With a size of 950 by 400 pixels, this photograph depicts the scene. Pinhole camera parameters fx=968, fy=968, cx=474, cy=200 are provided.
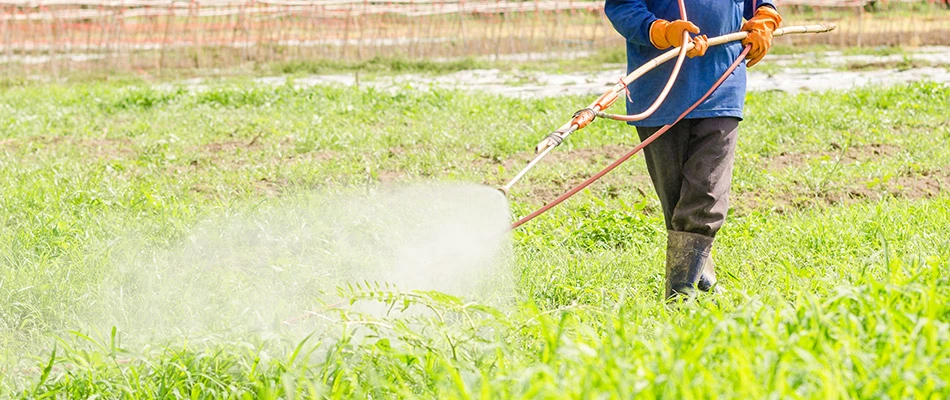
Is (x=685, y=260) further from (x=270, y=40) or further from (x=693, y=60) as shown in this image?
(x=270, y=40)

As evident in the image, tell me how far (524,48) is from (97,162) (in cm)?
1405

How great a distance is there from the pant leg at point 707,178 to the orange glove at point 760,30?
0.29m

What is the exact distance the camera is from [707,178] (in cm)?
378

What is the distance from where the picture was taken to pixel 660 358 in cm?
215

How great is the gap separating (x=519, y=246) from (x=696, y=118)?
1183 mm

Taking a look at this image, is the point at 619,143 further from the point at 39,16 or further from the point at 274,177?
the point at 39,16

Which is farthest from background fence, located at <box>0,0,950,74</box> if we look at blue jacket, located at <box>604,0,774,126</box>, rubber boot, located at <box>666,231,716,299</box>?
rubber boot, located at <box>666,231,716,299</box>

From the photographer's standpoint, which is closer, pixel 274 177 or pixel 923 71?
pixel 274 177

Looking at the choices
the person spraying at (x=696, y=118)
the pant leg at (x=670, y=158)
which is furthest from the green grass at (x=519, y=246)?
the pant leg at (x=670, y=158)

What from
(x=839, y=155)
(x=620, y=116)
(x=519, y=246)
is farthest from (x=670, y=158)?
(x=839, y=155)

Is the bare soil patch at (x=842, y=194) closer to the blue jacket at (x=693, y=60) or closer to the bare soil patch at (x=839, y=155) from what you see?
the bare soil patch at (x=839, y=155)

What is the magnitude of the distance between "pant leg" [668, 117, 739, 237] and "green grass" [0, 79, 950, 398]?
0.32m

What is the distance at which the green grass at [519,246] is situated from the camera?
2.28m

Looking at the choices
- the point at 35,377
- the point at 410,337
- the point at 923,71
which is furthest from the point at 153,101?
the point at 923,71
